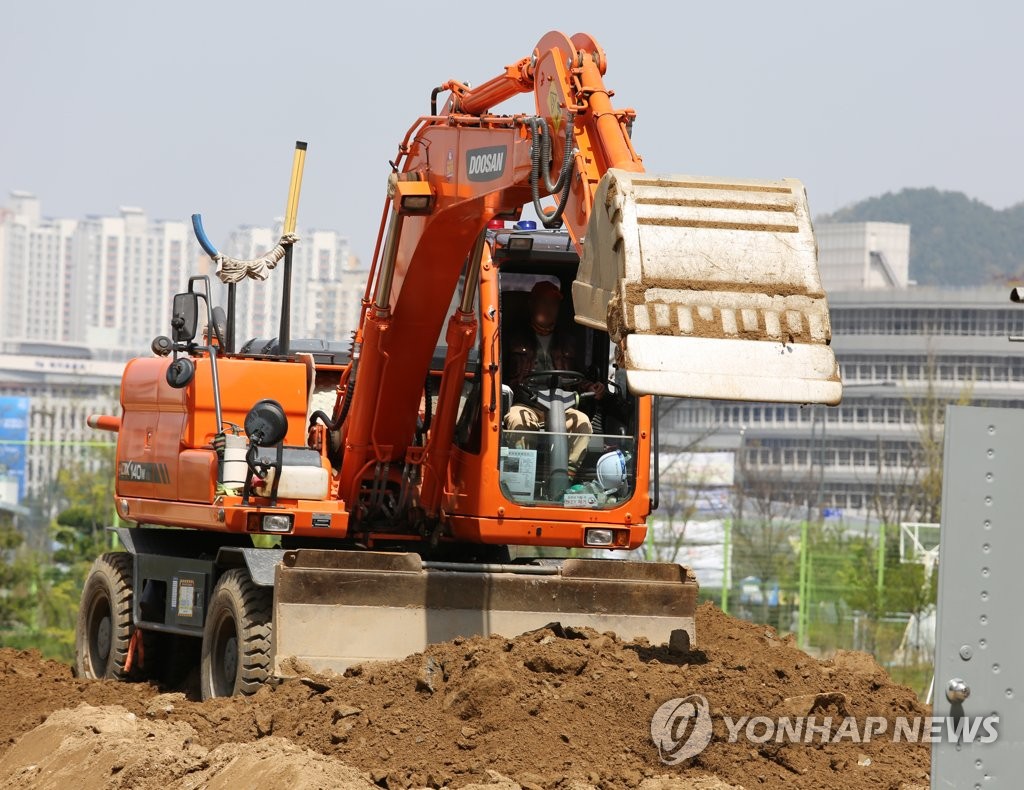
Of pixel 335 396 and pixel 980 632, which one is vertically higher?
pixel 335 396

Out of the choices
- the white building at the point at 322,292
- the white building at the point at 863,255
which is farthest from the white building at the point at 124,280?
the white building at the point at 863,255

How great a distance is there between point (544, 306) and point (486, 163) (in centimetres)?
154

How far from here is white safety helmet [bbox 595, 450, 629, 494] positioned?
11086 millimetres

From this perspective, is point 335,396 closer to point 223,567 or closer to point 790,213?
point 223,567

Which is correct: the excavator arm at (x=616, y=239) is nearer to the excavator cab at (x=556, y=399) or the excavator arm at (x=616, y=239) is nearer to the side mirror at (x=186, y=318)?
the excavator cab at (x=556, y=399)

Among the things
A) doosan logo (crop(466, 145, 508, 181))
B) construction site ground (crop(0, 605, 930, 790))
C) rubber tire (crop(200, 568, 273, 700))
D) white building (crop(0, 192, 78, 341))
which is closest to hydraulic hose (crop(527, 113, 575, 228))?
doosan logo (crop(466, 145, 508, 181))

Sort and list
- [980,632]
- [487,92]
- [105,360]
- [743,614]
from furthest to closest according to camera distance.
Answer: [105,360] → [743,614] → [487,92] → [980,632]

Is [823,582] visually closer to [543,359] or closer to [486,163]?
[543,359]

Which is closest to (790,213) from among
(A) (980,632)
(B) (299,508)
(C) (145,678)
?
(A) (980,632)

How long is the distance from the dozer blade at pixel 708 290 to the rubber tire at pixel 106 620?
20.1 feet

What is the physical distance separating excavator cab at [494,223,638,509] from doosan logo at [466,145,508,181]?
974 millimetres

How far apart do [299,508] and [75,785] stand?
8.41 feet

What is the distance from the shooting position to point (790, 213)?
8.25 metres

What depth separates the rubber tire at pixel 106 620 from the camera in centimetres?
1298
